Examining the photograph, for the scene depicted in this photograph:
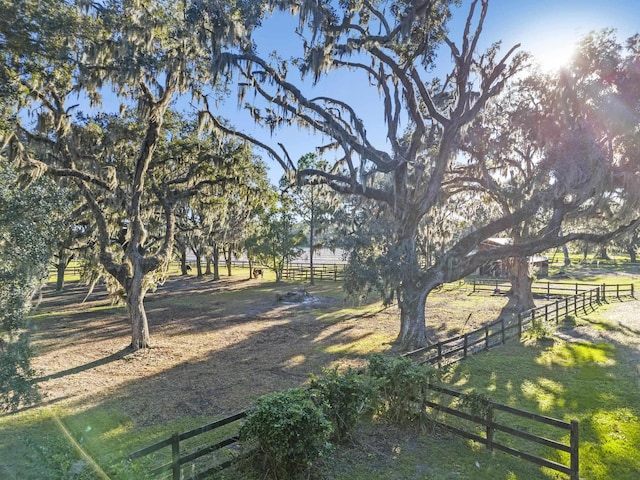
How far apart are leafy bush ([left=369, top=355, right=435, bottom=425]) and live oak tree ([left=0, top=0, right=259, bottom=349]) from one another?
9.53 metres

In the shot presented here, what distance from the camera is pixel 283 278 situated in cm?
4041

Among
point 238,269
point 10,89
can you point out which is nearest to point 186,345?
point 10,89

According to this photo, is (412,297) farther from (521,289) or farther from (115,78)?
(115,78)

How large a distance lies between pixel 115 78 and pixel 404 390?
1140 cm

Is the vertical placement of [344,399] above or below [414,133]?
below

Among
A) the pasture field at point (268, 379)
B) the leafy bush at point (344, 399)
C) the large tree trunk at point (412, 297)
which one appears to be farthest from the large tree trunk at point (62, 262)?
the leafy bush at point (344, 399)

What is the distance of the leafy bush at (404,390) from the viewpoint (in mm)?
7012

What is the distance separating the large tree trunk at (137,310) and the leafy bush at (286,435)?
10.1 meters

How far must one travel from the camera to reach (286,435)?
4.95 metres

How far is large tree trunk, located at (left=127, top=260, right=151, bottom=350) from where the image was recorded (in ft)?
44.8

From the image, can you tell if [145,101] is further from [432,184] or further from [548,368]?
[548,368]

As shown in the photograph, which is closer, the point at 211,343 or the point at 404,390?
the point at 404,390

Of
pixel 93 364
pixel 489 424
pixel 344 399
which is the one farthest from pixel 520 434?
pixel 93 364

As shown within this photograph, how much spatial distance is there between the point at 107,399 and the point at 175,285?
25870 mm
